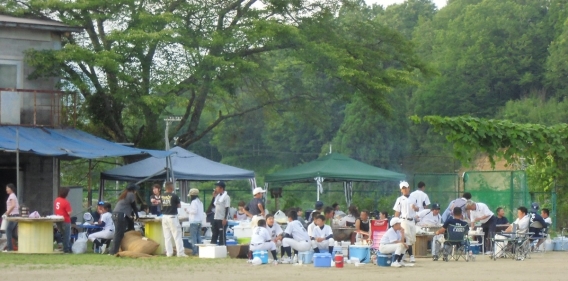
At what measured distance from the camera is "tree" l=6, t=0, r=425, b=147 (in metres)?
30.2

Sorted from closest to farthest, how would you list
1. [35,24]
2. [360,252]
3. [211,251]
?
[360,252] < [211,251] < [35,24]

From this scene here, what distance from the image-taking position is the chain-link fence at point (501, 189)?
99.4 feet

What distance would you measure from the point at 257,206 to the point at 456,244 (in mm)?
4519

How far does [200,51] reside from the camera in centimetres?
3148

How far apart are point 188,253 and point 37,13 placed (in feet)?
38.5

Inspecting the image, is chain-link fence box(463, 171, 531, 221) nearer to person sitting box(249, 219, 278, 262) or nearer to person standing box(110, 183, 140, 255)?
person sitting box(249, 219, 278, 262)

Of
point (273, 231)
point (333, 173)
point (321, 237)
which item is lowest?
point (321, 237)

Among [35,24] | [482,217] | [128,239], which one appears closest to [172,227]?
[128,239]

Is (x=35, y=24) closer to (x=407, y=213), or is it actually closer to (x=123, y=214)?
(x=123, y=214)

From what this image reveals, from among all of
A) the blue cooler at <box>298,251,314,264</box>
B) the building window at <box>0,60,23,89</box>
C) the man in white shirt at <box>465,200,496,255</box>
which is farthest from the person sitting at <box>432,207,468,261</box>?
the building window at <box>0,60,23,89</box>

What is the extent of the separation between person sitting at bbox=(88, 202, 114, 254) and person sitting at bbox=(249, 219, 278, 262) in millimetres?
4505

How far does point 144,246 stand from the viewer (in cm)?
2166

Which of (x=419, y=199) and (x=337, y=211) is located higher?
(x=419, y=199)

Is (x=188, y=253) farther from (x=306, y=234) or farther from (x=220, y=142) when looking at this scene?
(x=220, y=142)
